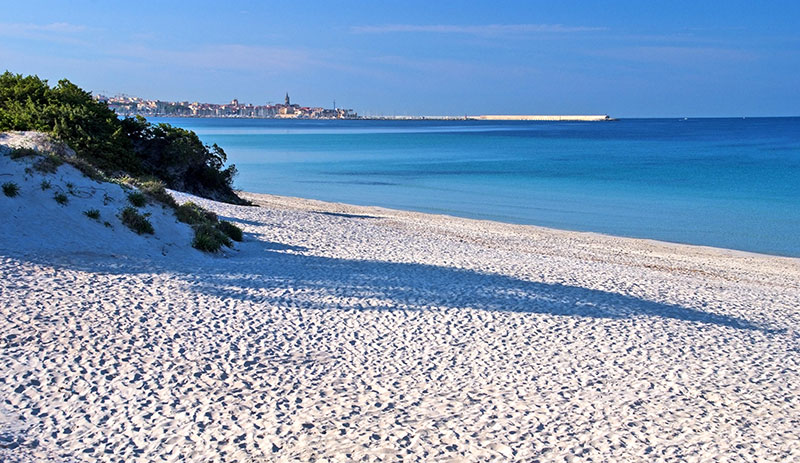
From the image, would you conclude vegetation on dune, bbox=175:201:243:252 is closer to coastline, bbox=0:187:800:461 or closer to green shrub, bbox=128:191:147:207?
coastline, bbox=0:187:800:461

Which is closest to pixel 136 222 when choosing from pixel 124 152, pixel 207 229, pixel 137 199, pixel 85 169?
pixel 137 199

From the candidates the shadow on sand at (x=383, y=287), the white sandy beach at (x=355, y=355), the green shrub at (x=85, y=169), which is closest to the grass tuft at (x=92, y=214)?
the white sandy beach at (x=355, y=355)

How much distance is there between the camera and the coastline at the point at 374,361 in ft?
17.7

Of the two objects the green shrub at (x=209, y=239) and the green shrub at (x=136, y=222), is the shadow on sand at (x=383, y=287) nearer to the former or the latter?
the green shrub at (x=209, y=239)

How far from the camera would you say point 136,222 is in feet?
36.8

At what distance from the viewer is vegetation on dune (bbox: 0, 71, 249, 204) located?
62.3 feet

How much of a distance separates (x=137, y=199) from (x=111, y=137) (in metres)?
9.55

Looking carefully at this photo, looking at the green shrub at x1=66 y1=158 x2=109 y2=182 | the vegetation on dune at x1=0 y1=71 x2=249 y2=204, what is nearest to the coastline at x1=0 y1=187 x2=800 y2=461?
the green shrub at x1=66 y1=158 x2=109 y2=182

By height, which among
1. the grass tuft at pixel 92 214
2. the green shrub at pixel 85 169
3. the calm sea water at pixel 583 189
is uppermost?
the green shrub at pixel 85 169

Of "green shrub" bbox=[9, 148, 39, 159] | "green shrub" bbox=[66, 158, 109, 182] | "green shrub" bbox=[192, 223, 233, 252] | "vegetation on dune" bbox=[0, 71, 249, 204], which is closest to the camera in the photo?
"green shrub" bbox=[192, 223, 233, 252]

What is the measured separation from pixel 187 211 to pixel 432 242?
5.71m

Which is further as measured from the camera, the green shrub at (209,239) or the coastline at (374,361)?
the green shrub at (209,239)

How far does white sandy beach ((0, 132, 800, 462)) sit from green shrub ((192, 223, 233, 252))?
0.72ft

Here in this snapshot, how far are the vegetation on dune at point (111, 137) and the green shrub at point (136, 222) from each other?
661 centimetres
